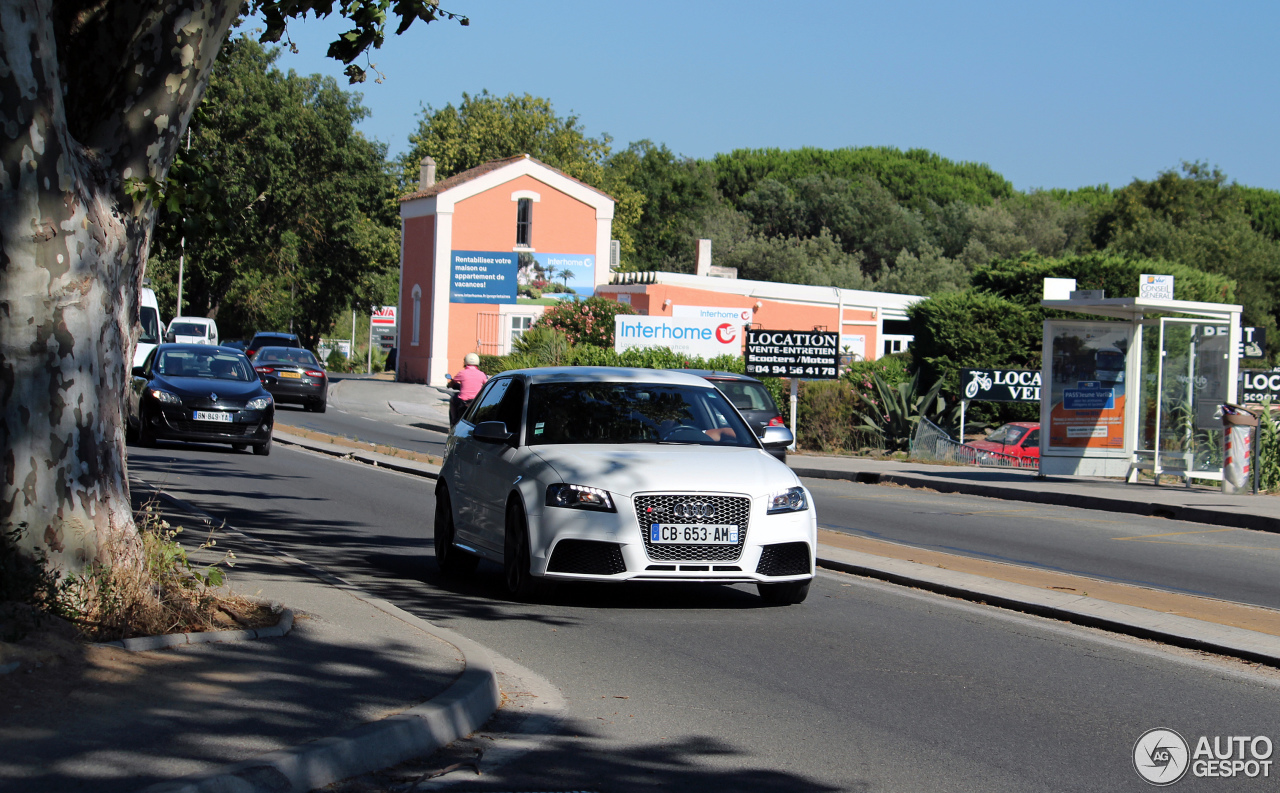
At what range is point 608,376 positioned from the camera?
10312 mm

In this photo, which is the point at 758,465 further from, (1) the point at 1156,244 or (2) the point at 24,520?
(1) the point at 1156,244

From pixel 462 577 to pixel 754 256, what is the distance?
75747 millimetres

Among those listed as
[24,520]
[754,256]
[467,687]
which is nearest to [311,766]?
[467,687]

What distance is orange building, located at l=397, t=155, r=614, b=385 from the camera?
180 feet

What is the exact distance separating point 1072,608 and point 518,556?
3.83m

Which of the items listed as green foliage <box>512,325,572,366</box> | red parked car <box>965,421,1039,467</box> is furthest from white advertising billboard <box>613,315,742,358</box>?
red parked car <box>965,421,1039,467</box>

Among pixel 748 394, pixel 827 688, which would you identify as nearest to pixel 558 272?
pixel 748 394

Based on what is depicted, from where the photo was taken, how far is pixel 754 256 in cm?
8519

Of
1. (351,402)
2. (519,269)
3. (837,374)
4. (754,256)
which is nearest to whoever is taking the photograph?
(837,374)

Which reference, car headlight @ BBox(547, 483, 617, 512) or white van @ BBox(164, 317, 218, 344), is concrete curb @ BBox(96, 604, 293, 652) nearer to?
car headlight @ BBox(547, 483, 617, 512)

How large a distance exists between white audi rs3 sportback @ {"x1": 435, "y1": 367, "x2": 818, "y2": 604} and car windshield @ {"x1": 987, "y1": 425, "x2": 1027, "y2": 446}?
755 inches

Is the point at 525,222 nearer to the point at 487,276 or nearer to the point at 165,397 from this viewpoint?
the point at 487,276

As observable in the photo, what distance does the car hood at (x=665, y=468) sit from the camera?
8688 mm

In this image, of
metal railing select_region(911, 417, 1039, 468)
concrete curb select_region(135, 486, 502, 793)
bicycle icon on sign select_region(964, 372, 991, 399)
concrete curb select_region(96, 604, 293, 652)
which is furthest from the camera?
bicycle icon on sign select_region(964, 372, 991, 399)
